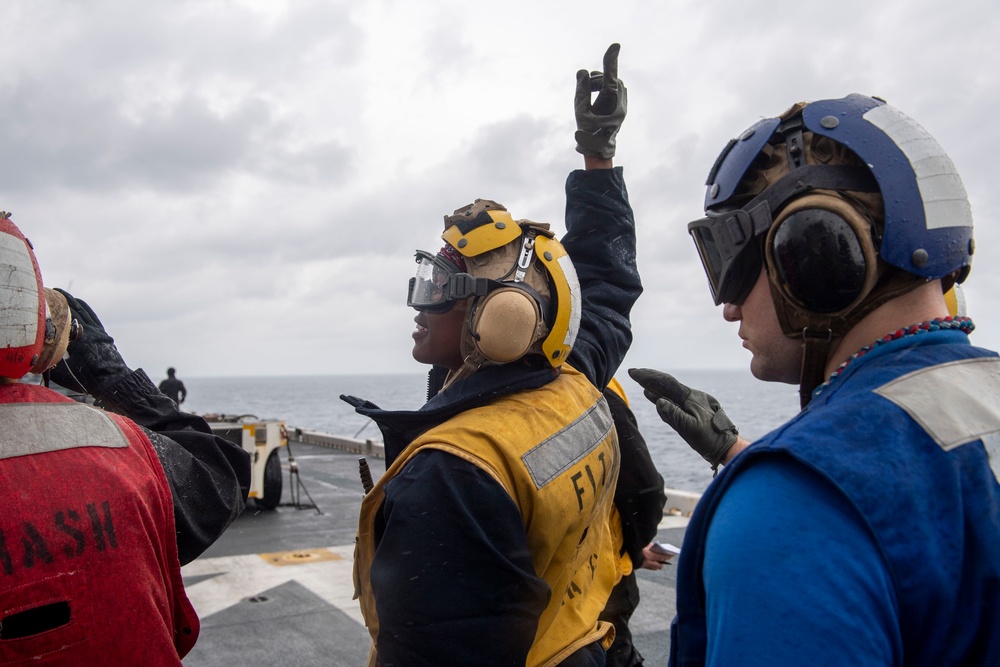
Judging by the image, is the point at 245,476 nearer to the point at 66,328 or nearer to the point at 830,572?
the point at 66,328

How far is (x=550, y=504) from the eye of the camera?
87.1 inches

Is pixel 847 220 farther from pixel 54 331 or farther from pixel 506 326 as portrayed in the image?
pixel 54 331

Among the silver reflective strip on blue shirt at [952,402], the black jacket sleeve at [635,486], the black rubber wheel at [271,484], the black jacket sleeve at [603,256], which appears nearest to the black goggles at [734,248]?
the silver reflective strip on blue shirt at [952,402]

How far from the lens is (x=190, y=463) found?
2434 mm

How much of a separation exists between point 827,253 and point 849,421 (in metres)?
0.33

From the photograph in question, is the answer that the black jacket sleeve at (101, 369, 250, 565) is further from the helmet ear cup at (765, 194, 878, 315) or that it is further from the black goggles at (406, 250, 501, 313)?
the helmet ear cup at (765, 194, 878, 315)

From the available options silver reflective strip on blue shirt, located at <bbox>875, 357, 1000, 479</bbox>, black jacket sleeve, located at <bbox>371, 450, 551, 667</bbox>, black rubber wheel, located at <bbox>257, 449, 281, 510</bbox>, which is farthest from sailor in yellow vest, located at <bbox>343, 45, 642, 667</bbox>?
black rubber wheel, located at <bbox>257, 449, 281, 510</bbox>

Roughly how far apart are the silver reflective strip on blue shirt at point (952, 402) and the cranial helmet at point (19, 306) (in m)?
2.05

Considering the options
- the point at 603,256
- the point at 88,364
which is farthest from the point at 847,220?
the point at 88,364

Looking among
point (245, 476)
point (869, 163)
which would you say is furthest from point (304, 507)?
point (869, 163)

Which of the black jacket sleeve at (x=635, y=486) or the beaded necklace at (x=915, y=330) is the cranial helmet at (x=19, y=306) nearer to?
the beaded necklace at (x=915, y=330)

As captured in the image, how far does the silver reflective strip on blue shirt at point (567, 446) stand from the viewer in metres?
2.22

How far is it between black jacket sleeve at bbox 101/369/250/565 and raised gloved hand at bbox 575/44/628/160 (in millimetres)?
1851

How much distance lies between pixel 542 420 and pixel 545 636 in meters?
0.69
